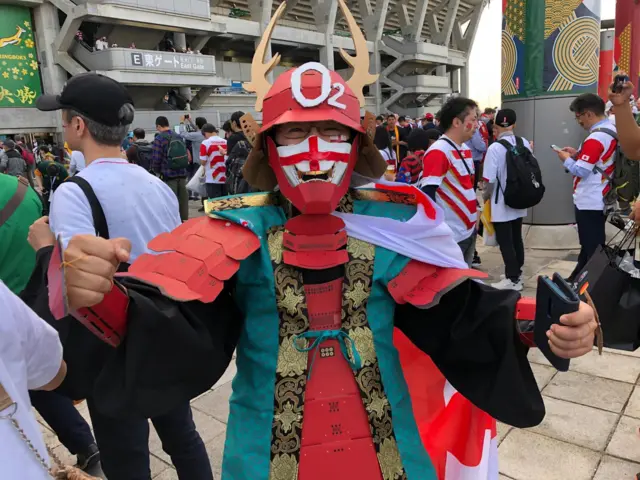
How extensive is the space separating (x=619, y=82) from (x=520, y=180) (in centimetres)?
239

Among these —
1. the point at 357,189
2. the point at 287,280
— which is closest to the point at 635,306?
the point at 357,189

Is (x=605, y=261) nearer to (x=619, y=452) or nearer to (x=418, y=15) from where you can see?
(x=619, y=452)

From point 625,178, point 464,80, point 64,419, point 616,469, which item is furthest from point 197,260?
point 464,80

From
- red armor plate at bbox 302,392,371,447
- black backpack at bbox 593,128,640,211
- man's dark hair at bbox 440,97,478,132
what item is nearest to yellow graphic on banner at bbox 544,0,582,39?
black backpack at bbox 593,128,640,211

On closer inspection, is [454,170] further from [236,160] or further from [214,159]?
[214,159]

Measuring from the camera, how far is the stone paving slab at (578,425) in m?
2.93

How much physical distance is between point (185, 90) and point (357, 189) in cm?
2297

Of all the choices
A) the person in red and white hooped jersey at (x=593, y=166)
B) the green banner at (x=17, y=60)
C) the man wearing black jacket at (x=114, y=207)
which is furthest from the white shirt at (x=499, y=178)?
the green banner at (x=17, y=60)

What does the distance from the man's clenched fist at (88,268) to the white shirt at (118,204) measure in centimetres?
89

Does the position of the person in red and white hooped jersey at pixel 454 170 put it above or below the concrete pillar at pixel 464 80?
below

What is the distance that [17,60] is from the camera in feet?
62.2

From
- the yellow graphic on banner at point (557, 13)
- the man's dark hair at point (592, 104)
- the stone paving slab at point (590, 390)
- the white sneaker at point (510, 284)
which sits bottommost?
the stone paving slab at point (590, 390)

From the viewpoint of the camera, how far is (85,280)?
113 cm

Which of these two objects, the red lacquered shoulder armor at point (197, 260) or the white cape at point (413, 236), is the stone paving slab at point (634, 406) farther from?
the red lacquered shoulder armor at point (197, 260)
